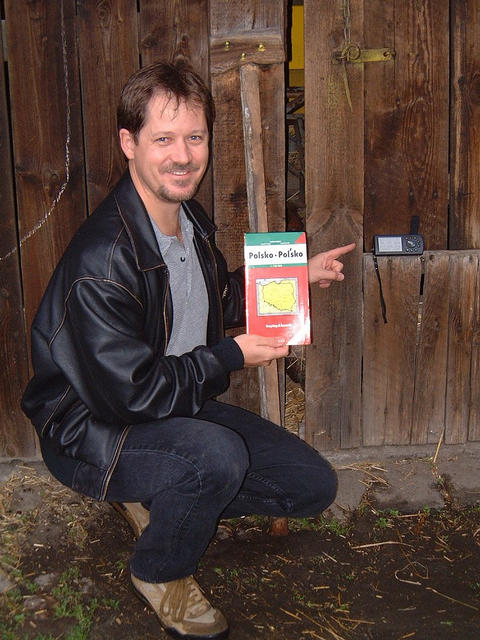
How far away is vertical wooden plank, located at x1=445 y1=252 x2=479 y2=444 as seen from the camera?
3.36m

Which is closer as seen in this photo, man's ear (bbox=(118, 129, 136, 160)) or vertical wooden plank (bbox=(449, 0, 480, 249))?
man's ear (bbox=(118, 129, 136, 160))

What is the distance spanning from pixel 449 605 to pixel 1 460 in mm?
2121

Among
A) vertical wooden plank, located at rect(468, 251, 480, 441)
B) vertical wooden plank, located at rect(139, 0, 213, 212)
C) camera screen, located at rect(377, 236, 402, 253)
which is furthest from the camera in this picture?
vertical wooden plank, located at rect(468, 251, 480, 441)

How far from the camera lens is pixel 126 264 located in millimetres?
2398

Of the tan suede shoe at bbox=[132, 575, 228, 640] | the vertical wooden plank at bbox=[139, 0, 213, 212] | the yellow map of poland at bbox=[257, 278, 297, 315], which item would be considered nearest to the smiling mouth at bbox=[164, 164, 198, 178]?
the yellow map of poland at bbox=[257, 278, 297, 315]

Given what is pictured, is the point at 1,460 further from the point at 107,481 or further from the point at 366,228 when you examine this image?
the point at 366,228

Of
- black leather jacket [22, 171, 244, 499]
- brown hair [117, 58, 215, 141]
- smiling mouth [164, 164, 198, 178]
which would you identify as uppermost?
brown hair [117, 58, 215, 141]

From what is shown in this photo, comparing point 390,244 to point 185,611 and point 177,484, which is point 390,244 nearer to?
point 177,484

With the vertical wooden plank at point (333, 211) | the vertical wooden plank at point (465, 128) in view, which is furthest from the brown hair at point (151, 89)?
the vertical wooden plank at point (465, 128)

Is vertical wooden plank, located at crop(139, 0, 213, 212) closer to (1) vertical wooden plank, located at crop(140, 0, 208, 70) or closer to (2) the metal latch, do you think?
(1) vertical wooden plank, located at crop(140, 0, 208, 70)

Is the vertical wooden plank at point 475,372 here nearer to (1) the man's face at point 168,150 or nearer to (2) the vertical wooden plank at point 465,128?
(2) the vertical wooden plank at point 465,128

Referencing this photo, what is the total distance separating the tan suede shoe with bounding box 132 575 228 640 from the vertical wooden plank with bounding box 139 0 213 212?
2.04 m

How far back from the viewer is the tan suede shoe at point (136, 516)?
2794mm

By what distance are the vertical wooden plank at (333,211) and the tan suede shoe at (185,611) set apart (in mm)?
1228
